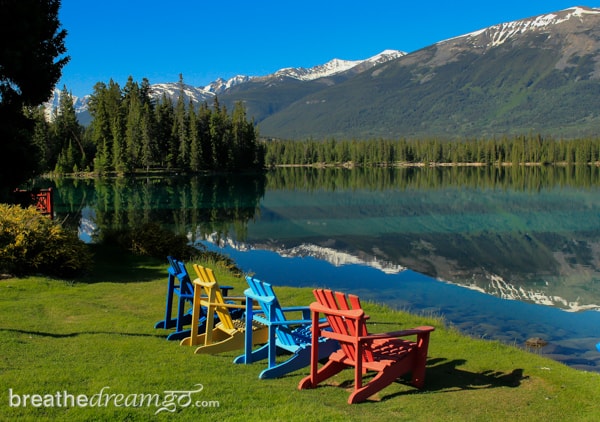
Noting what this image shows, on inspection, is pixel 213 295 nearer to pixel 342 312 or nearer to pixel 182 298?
pixel 182 298

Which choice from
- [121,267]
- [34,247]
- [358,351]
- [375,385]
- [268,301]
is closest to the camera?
[358,351]

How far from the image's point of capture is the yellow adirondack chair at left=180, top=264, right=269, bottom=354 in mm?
9273

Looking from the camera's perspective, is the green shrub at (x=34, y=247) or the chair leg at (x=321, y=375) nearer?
the chair leg at (x=321, y=375)

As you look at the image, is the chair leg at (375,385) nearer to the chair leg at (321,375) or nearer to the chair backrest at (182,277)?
the chair leg at (321,375)

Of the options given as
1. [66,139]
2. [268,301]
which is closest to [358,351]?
[268,301]

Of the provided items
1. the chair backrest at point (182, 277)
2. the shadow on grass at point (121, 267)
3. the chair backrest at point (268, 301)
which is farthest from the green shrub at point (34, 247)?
the chair backrest at point (268, 301)

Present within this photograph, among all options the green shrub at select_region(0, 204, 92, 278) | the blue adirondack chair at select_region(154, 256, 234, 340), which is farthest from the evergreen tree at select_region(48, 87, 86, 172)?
the blue adirondack chair at select_region(154, 256, 234, 340)

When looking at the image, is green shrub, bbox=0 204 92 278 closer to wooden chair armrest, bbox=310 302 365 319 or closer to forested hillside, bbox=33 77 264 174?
wooden chair armrest, bbox=310 302 365 319

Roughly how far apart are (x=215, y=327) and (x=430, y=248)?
2012 cm

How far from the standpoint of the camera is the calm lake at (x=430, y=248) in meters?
16.3

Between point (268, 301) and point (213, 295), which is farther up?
point (268, 301)

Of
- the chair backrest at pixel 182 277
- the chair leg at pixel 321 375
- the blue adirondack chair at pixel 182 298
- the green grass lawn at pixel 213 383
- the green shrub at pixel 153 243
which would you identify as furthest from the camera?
the green shrub at pixel 153 243

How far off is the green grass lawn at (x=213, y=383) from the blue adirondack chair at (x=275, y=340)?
181 mm

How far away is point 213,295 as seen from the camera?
30.5ft
